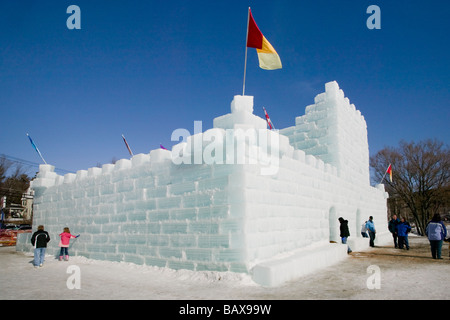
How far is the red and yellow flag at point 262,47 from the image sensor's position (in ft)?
28.1

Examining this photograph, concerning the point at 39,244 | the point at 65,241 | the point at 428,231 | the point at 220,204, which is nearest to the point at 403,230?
the point at 428,231

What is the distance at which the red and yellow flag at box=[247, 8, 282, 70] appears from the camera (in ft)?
28.1

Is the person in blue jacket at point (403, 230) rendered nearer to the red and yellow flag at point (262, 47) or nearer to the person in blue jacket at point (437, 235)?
the person in blue jacket at point (437, 235)

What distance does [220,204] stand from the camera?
7555 millimetres

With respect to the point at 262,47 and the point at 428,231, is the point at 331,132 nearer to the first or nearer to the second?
→ the point at 428,231

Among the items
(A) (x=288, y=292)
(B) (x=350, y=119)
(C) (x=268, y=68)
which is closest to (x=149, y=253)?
(A) (x=288, y=292)

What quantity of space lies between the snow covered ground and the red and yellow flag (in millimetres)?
5556

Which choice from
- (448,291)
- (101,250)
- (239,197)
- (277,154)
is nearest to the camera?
(448,291)

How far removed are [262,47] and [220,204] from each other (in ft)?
14.5

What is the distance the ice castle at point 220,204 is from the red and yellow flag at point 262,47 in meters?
1.74
